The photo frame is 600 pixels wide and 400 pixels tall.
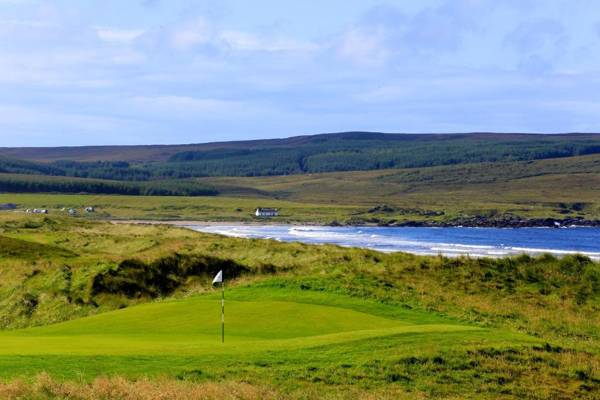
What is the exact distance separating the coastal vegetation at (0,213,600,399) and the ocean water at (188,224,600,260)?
37.1m

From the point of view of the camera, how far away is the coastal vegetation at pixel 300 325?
18859 mm

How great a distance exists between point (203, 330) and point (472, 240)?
277 feet

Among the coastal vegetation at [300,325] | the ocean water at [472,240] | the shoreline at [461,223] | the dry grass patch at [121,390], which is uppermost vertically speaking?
the dry grass patch at [121,390]

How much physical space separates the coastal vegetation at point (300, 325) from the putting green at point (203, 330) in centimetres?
7

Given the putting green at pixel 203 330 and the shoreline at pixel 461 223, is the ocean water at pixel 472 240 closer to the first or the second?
the shoreline at pixel 461 223

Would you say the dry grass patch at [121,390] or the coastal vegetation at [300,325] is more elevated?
the dry grass patch at [121,390]

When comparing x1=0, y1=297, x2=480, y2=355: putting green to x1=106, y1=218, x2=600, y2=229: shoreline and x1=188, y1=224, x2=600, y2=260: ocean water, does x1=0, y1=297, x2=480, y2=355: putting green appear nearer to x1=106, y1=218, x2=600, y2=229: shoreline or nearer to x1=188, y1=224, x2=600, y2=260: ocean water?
x1=188, y1=224, x2=600, y2=260: ocean water

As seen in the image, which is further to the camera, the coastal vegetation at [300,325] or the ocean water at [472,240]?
the ocean water at [472,240]

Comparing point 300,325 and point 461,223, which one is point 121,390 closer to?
point 300,325

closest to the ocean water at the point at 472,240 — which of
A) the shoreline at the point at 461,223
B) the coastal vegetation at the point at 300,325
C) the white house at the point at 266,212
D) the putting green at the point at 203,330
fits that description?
the shoreline at the point at 461,223

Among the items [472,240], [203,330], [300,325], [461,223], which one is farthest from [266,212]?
[203,330]

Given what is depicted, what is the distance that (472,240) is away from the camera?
106812 millimetres

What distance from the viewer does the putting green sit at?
69.7ft

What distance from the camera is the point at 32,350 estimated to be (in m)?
20.5
